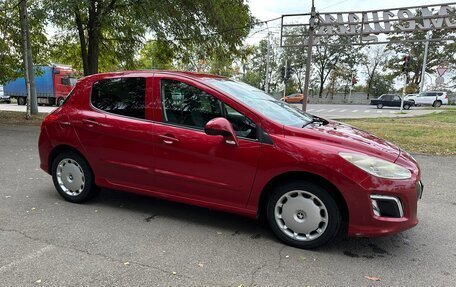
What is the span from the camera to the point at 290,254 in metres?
3.39

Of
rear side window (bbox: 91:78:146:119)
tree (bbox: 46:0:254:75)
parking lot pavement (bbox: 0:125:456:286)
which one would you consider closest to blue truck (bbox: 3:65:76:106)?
tree (bbox: 46:0:254:75)

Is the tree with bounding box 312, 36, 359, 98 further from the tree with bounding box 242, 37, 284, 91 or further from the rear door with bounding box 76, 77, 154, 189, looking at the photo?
Result: the rear door with bounding box 76, 77, 154, 189

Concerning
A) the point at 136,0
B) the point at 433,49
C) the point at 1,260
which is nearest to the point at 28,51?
the point at 136,0

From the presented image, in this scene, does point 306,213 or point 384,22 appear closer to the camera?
point 306,213

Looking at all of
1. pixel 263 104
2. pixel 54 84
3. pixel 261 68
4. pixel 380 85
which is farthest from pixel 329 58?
pixel 263 104

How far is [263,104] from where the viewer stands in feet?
13.3

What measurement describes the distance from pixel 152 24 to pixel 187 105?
9.99 m

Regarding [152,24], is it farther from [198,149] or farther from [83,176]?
[198,149]

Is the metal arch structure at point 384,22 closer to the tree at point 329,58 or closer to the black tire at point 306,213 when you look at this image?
the black tire at point 306,213

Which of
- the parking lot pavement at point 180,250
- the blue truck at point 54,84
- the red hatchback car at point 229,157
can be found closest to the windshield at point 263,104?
the red hatchback car at point 229,157

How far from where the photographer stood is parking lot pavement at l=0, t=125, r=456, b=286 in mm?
2967

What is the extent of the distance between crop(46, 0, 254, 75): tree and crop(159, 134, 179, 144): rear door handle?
9594 millimetres

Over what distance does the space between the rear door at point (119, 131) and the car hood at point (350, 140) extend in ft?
5.36

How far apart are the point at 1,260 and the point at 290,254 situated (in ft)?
8.31
